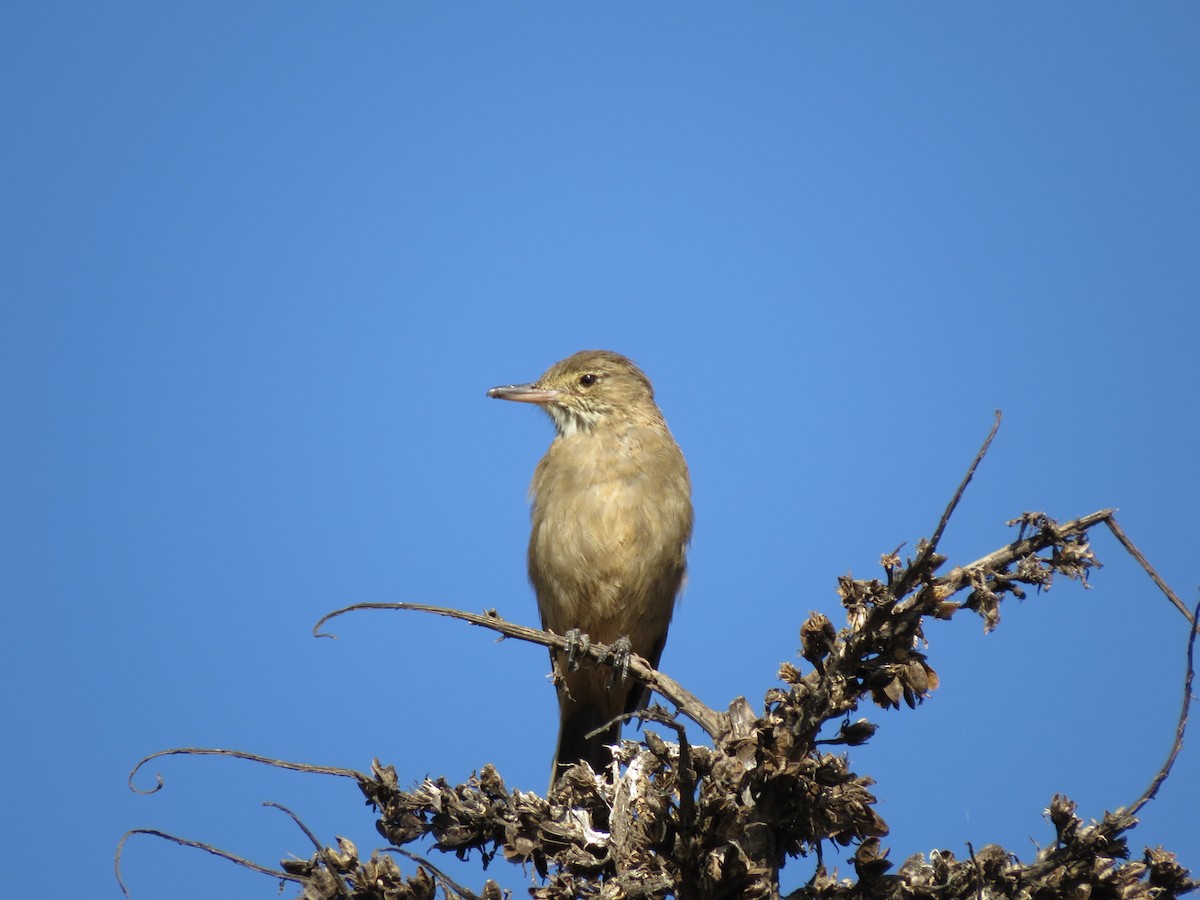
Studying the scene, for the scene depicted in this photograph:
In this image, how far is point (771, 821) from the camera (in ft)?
10.4

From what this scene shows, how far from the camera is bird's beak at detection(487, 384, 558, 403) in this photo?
739 centimetres

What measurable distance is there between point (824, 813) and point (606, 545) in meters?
3.50

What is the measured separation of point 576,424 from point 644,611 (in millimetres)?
1249

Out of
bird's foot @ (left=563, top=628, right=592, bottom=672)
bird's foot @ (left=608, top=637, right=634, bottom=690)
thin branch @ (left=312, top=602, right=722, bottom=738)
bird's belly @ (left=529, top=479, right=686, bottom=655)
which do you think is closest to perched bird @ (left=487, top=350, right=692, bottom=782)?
bird's belly @ (left=529, top=479, right=686, bottom=655)

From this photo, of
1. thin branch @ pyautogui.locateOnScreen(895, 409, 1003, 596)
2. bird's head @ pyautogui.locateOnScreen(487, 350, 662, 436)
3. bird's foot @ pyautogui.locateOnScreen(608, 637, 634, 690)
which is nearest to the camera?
thin branch @ pyautogui.locateOnScreen(895, 409, 1003, 596)

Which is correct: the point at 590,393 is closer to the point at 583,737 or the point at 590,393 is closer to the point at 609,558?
the point at 609,558

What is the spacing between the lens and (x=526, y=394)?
7398 mm

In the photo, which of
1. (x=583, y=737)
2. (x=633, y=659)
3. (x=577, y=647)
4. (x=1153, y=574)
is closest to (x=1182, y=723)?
(x=1153, y=574)

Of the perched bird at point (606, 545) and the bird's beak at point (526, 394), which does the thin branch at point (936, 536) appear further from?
the bird's beak at point (526, 394)

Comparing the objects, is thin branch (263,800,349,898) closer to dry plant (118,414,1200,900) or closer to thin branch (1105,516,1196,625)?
dry plant (118,414,1200,900)

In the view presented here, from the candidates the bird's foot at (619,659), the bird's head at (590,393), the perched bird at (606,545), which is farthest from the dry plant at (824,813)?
the bird's head at (590,393)

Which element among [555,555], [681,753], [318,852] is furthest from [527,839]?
[555,555]

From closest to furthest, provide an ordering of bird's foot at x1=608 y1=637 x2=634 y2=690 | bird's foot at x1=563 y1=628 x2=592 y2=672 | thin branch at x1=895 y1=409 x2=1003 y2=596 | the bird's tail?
thin branch at x1=895 y1=409 x2=1003 y2=596, bird's foot at x1=608 y1=637 x2=634 y2=690, bird's foot at x1=563 y1=628 x2=592 y2=672, the bird's tail

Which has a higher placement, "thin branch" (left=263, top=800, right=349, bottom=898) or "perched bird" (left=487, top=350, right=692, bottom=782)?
"perched bird" (left=487, top=350, right=692, bottom=782)
